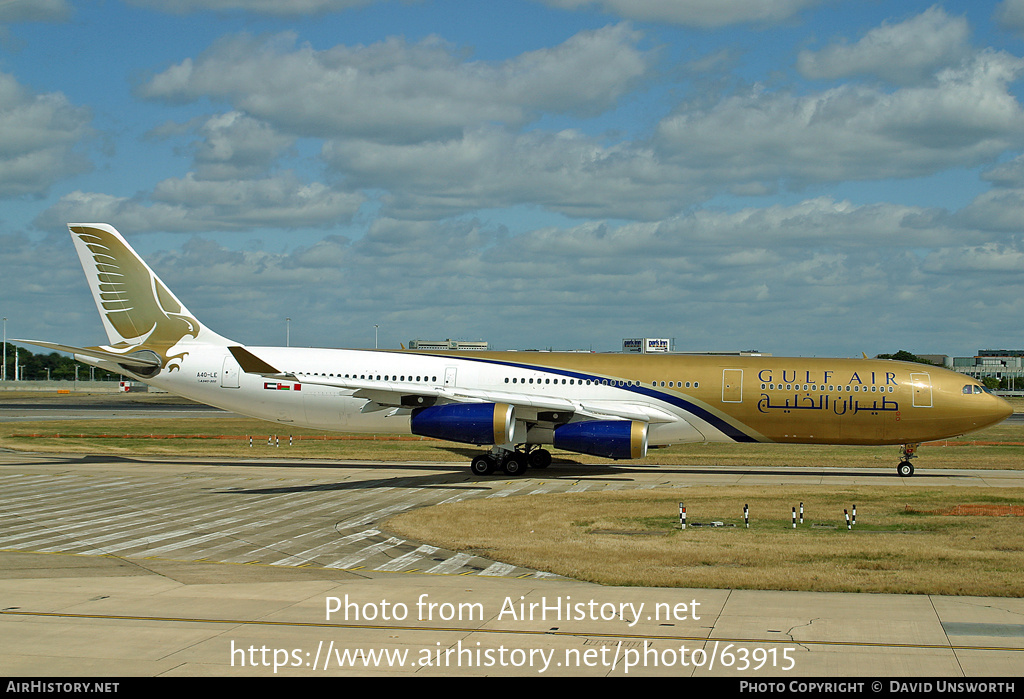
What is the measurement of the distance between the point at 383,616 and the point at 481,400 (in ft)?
64.4

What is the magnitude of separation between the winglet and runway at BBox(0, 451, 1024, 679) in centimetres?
1038

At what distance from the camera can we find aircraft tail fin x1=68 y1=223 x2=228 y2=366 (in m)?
34.1

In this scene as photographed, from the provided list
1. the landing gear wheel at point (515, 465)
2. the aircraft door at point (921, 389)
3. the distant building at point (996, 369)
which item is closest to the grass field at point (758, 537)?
the aircraft door at point (921, 389)

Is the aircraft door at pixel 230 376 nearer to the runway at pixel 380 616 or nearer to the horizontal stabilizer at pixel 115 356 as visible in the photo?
the horizontal stabilizer at pixel 115 356

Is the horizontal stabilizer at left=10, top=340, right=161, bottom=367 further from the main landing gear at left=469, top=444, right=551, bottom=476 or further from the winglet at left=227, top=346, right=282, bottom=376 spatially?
the main landing gear at left=469, top=444, right=551, bottom=476

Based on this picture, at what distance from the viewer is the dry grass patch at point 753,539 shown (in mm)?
14461

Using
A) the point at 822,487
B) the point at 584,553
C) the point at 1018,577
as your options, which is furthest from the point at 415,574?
the point at 822,487

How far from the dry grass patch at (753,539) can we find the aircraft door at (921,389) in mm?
5110

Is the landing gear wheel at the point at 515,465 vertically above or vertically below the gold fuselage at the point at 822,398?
below

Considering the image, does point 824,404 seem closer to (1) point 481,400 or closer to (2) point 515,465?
(2) point 515,465

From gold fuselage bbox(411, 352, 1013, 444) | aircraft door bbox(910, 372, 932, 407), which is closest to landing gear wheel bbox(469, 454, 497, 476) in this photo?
gold fuselage bbox(411, 352, 1013, 444)
